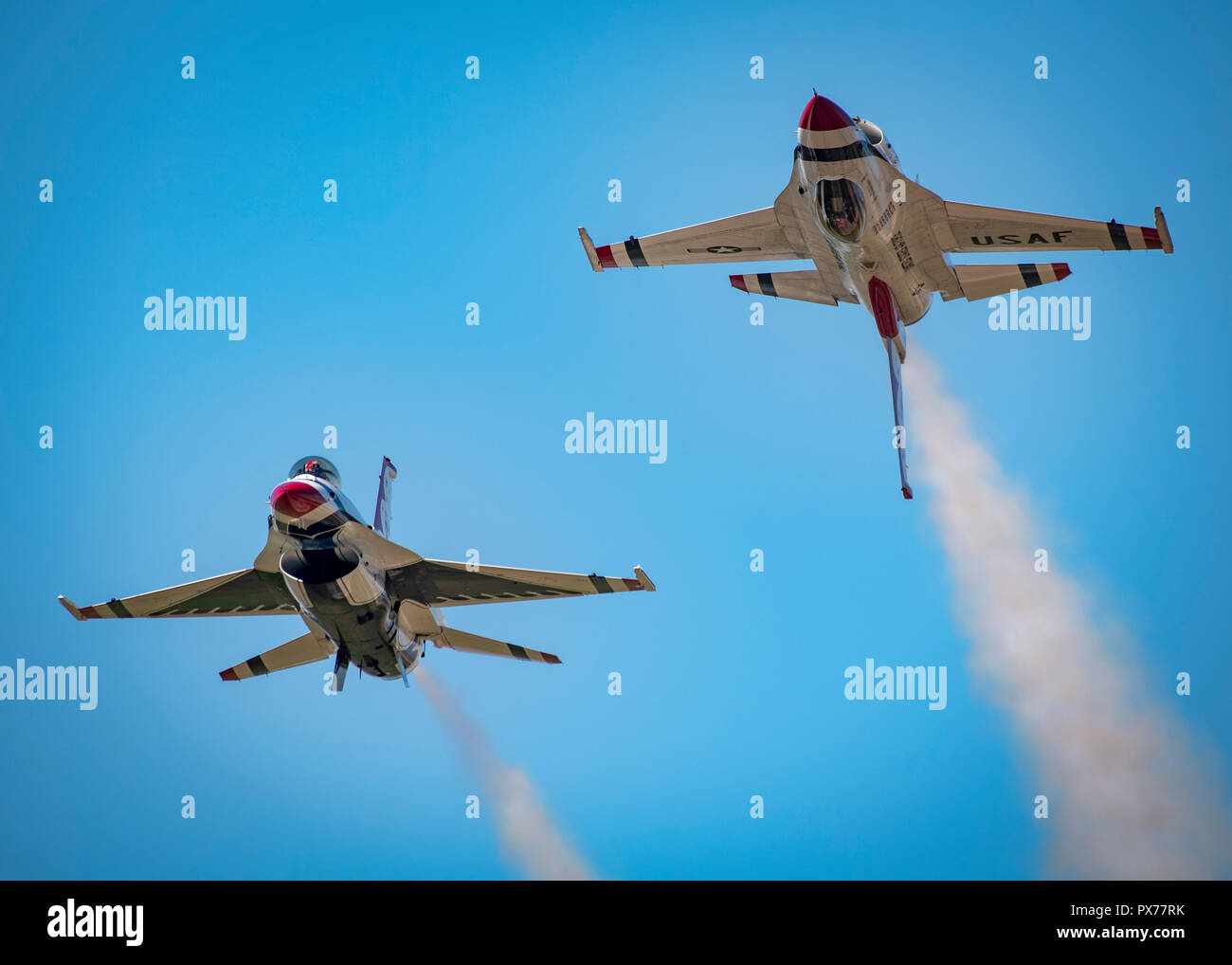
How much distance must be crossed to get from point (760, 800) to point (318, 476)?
13292mm

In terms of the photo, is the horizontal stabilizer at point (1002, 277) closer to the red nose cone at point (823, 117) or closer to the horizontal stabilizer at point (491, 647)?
the red nose cone at point (823, 117)

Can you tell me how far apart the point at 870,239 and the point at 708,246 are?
500 centimetres

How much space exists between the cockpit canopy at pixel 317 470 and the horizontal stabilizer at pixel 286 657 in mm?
5127

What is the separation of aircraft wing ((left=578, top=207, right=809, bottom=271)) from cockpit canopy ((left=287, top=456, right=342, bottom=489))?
9.60 metres

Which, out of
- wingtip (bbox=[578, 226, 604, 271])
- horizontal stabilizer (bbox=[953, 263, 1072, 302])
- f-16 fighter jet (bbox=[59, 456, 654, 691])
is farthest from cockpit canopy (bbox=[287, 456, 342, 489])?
horizontal stabilizer (bbox=[953, 263, 1072, 302])

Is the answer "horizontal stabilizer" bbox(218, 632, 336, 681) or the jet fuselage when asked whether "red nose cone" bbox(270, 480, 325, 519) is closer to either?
the jet fuselage

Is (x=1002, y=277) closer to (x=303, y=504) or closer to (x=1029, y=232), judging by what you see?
(x=1029, y=232)

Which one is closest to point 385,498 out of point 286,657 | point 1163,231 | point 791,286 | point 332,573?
point 286,657

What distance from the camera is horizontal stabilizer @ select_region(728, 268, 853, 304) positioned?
120ft

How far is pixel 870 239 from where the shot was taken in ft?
107
